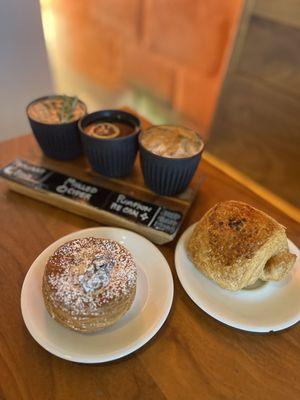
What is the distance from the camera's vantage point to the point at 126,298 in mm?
451

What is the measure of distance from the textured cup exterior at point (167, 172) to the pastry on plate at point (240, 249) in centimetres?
13

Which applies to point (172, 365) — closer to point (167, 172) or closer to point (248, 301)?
point (248, 301)

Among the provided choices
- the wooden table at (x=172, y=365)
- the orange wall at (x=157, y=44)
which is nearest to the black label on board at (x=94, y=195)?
the wooden table at (x=172, y=365)

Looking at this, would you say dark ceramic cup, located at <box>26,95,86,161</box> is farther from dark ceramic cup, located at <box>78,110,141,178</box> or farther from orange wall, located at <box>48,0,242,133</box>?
orange wall, located at <box>48,0,242,133</box>

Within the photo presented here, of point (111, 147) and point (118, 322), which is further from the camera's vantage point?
point (111, 147)

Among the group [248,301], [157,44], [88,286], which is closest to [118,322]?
[88,286]

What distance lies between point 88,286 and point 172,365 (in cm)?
16

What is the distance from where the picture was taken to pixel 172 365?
1.46 ft

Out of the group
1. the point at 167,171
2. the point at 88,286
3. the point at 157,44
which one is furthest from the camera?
the point at 157,44

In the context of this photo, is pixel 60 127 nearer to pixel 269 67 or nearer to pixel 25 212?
pixel 25 212

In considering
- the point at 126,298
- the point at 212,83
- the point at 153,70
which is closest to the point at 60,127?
the point at 126,298

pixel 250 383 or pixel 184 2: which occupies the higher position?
pixel 184 2

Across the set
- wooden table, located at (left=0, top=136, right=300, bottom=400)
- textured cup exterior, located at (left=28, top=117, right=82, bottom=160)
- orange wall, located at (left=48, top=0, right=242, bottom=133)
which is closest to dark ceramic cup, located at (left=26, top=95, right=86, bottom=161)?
textured cup exterior, located at (left=28, top=117, right=82, bottom=160)

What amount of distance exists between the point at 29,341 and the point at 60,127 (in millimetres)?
422
